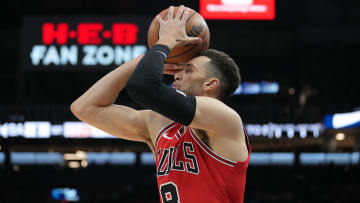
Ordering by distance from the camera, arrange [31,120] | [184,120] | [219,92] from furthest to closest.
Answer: [31,120] → [219,92] → [184,120]

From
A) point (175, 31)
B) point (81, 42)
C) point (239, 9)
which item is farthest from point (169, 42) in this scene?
point (81, 42)

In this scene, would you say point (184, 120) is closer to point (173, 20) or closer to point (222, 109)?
point (222, 109)

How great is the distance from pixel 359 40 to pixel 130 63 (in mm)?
13597

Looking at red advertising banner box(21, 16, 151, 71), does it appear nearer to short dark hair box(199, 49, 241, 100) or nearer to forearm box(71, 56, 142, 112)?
forearm box(71, 56, 142, 112)

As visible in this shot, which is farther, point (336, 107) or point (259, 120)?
point (336, 107)

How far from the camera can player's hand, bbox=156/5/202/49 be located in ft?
7.32

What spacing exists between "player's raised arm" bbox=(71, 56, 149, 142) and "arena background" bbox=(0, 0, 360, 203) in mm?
7511

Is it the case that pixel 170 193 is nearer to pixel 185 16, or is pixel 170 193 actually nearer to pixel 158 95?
pixel 158 95

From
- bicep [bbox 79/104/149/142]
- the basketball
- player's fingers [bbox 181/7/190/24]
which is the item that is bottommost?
bicep [bbox 79/104/149/142]

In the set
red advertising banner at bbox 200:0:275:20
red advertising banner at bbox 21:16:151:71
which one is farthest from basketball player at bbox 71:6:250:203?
red advertising banner at bbox 21:16:151:71

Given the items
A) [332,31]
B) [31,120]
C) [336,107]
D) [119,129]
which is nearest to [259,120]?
[336,107]

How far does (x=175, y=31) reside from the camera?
228cm

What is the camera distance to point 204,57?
237 cm

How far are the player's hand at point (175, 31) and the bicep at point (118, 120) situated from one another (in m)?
0.47
